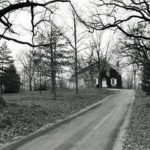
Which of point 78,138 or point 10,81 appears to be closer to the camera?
point 78,138

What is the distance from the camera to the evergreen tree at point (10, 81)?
61500 millimetres

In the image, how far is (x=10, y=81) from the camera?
62.4 metres

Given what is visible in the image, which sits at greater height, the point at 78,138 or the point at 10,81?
the point at 10,81

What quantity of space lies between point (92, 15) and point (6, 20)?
5366mm

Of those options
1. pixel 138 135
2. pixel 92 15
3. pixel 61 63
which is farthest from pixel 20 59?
pixel 138 135

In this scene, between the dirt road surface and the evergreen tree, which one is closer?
the dirt road surface

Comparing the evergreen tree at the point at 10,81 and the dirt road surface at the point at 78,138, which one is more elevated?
the evergreen tree at the point at 10,81

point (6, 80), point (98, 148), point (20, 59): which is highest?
point (20, 59)

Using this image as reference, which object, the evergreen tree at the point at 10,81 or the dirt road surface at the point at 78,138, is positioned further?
the evergreen tree at the point at 10,81

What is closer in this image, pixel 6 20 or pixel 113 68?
pixel 6 20

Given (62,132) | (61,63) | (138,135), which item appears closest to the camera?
(138,135)

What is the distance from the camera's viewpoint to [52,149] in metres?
11.2

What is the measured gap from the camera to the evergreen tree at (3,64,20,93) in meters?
61.5

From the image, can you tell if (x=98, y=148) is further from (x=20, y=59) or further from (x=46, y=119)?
(x=20, y=59)
